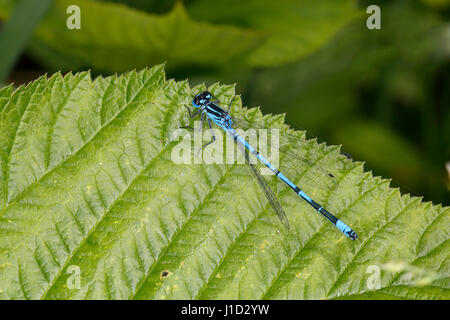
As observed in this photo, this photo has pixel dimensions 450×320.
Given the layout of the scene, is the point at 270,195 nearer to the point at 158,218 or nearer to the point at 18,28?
the point at 158,218

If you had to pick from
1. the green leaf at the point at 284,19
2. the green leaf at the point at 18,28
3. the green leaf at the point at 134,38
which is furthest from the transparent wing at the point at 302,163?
the green leaf at the point at 18,28

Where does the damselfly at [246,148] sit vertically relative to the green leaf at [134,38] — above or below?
below

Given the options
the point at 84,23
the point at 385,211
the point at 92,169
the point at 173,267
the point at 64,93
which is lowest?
the point at 173,267

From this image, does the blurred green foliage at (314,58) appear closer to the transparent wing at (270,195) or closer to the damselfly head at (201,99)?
the damselfly head at (201,99)

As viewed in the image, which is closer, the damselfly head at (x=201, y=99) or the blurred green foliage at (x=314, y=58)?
the damselfly head at (x=201, y=99)

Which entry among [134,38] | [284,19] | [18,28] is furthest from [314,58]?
[18,28]

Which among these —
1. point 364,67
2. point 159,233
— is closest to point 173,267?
point 159,233
